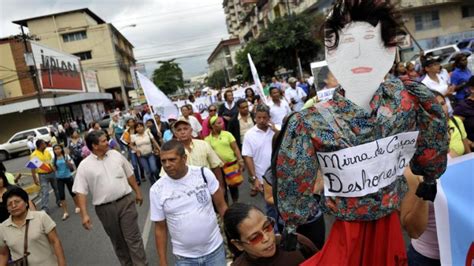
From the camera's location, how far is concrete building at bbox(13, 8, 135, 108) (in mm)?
59438

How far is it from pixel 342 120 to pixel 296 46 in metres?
37.3

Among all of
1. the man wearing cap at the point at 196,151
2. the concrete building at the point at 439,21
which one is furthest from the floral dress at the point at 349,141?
the concrete building at the point at 439,21

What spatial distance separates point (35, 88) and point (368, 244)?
34.4 metres

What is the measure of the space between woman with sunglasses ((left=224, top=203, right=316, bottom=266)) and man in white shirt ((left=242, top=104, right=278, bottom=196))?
2.69 metres

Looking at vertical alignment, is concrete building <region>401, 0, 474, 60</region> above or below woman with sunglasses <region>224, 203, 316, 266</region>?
above

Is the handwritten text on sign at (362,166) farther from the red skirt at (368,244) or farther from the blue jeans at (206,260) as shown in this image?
the blue jeans at (206,260)

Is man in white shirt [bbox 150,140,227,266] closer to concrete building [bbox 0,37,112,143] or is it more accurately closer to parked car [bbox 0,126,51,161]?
parked car [bbox 0,126,51,161]

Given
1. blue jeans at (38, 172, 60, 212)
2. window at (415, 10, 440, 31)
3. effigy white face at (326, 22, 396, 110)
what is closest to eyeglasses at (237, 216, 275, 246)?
effigy white face at (326, 22, 396, 110)

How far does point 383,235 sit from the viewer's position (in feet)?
5.66

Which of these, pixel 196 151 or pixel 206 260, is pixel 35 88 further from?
pixel 206 260

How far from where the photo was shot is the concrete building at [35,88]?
32.2 meters

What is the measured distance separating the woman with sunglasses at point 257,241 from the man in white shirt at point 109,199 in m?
2.54

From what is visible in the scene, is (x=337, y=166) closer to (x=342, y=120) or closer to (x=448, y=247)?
(x=342, y=120)

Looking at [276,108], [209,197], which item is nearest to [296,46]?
[276,108]
